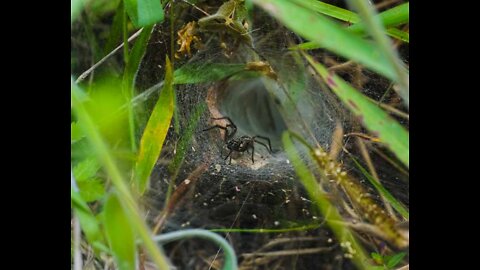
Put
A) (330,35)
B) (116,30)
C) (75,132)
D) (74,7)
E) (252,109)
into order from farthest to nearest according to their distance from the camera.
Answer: (252,109) → (116,30) → (74,7) → (75,132) → (330,35)

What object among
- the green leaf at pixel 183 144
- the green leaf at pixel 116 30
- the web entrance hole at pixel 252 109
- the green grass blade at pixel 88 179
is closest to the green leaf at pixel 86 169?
the green grass blade at pixel 88 179

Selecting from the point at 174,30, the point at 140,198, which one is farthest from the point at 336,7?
the point at 140,198

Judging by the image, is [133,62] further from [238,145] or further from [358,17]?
[358,17]

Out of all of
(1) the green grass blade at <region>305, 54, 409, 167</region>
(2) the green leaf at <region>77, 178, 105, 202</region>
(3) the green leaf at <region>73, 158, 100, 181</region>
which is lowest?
(2) the green leaf at <region>77, 178, 105, 202</region>

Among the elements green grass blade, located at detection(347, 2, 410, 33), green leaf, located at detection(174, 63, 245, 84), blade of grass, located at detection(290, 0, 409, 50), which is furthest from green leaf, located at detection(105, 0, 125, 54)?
green grass blade, located at detection(347, 2, 410, 33)

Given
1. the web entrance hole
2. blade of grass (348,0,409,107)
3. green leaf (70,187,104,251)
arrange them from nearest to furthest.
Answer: blade of grass (348,0,409,107), green leaf (70,187,104,251), the web entrance hole

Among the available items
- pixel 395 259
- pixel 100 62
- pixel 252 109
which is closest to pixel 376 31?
pixel 395 259

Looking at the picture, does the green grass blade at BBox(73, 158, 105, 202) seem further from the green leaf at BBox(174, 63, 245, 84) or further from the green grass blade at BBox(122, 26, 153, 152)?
the green leaf at BBox(174, 63, 245, 84)
